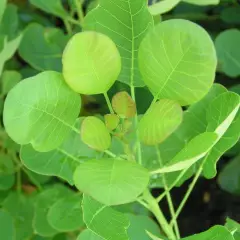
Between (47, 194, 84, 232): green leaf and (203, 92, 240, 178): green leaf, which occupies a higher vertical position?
(203, 92, 240, 178): green leaf

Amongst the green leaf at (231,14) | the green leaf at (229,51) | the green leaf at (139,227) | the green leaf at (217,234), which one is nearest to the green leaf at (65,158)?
the green leaf at (139,227)

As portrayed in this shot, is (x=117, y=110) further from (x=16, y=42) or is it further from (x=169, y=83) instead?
(x=16, y=42)

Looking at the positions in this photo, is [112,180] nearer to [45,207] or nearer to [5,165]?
[45,207]

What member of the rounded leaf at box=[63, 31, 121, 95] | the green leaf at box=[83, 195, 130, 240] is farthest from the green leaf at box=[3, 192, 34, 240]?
the rounded leaf at box=[63, 31, 121, 95]

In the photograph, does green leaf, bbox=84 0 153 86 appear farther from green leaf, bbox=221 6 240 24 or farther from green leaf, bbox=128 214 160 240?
green leaf, bbox=221 6 240 24

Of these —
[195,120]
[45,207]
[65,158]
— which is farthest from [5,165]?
[195,120]

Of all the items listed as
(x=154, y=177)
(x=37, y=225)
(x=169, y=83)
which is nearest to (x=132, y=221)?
(x=154, y=177)
